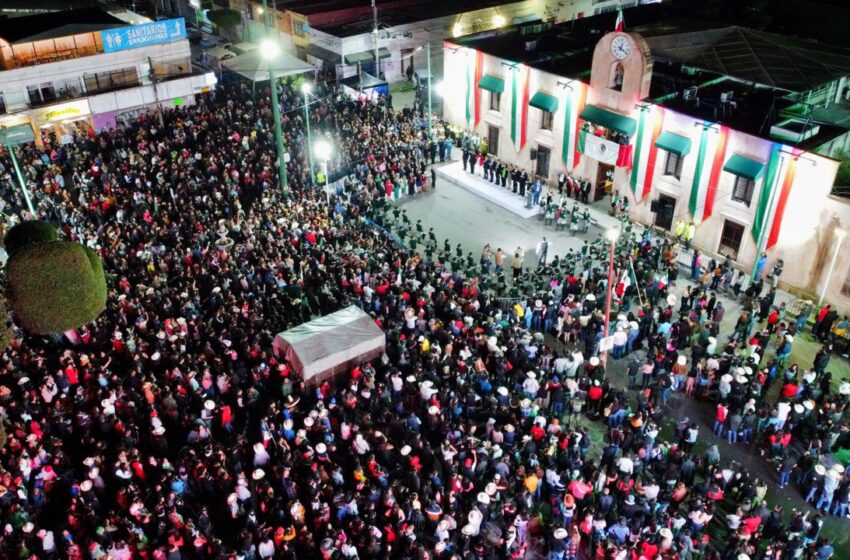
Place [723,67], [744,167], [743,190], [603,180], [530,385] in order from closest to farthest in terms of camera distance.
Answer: [530,385] → [744,167] → [743,190] → [723,67] → [603,180]

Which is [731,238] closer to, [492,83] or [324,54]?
[492,83]

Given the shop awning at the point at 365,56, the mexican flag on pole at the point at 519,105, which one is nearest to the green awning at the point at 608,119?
the mexican flag on pole at the point at 519,105

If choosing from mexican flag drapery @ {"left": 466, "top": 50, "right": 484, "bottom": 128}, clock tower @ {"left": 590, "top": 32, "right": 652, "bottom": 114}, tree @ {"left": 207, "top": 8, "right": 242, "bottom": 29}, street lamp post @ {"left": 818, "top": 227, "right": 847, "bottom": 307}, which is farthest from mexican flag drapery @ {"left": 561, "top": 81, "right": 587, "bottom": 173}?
tree @ {"left": 207, "top": 8, "right": 242, "bottom": 29}

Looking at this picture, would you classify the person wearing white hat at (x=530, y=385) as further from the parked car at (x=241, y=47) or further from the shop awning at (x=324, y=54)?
the parked car at (x=241, y=47)

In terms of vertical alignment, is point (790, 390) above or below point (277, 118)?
below

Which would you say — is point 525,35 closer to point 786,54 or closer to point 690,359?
point 786,54

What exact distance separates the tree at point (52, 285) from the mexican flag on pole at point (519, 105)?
2190 cm

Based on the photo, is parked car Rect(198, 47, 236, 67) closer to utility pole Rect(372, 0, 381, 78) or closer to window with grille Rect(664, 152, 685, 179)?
utility pole Rect(372, 0, 381, 78)

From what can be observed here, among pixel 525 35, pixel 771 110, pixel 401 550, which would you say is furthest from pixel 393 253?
pixel 525 35

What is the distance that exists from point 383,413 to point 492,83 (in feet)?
66.2

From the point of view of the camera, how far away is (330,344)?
1812 centimetres

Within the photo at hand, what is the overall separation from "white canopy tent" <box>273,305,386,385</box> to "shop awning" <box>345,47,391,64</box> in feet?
85.7

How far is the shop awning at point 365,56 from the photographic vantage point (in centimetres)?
4141

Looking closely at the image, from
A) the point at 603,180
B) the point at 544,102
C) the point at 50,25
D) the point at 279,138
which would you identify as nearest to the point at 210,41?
the point at 50,25
